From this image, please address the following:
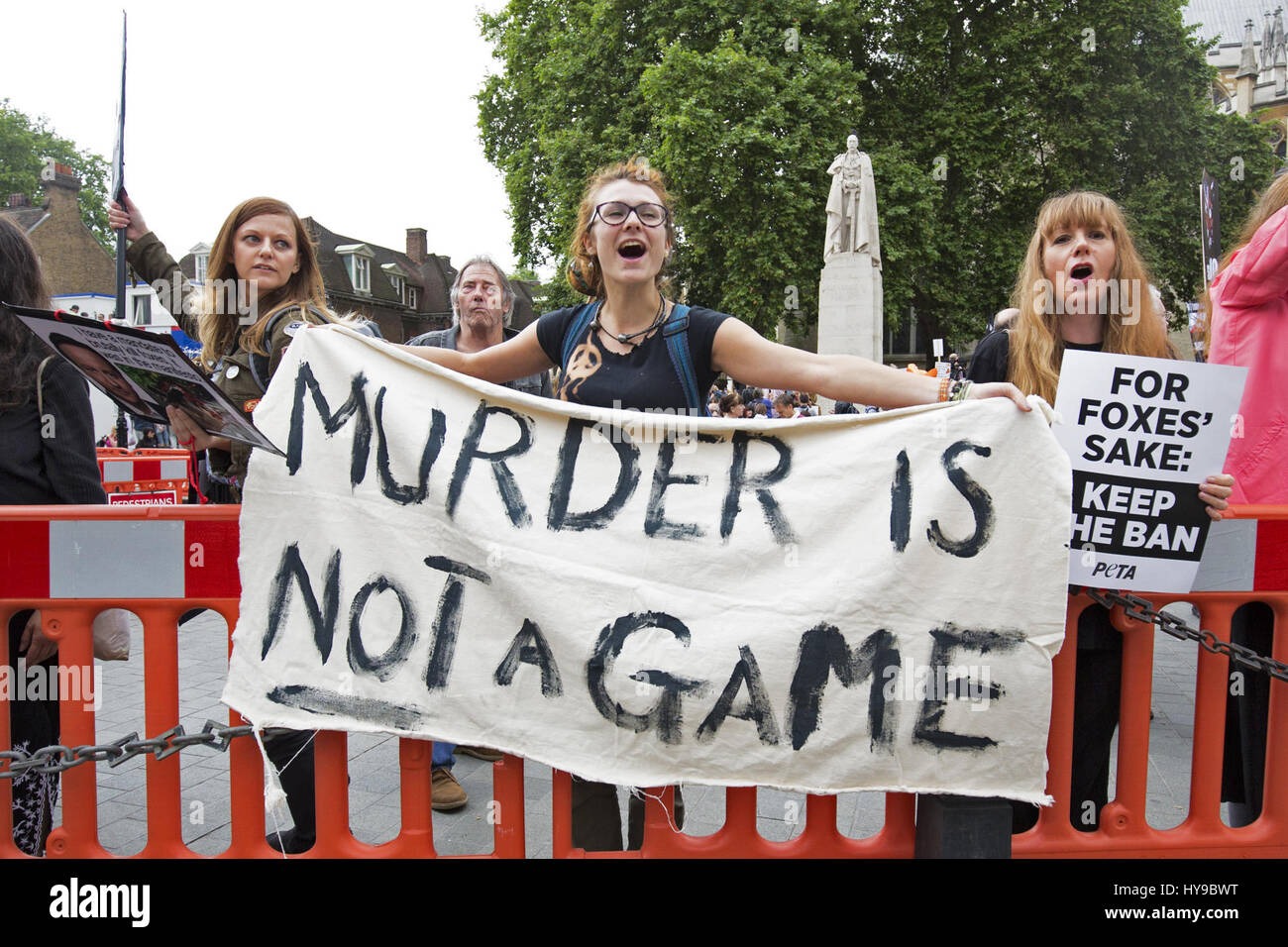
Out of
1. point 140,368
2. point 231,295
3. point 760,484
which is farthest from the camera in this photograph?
point 231,295

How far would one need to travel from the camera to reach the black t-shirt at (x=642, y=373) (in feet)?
8.07

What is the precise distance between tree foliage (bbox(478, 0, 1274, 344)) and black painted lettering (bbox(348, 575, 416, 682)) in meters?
21.0

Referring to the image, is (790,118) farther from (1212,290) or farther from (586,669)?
(586,669)

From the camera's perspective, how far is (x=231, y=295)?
2.86 m

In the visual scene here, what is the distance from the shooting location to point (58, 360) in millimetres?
2590

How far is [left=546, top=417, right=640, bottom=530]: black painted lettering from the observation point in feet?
7.29

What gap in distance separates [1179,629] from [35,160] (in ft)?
205

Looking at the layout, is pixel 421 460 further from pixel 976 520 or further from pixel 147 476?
pixel 147 476

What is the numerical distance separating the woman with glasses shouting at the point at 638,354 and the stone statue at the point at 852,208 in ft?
50.0

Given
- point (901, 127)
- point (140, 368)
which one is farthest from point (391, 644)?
point (901, 127)

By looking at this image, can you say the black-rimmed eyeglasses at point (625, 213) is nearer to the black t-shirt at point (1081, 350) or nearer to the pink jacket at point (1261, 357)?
the black t-shirt at point (1081, 350)

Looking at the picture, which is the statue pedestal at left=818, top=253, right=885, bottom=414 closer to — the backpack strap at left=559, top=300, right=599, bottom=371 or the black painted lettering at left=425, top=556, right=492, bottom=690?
the backpack strap at left=559, top=300, right=599, bottom=371
